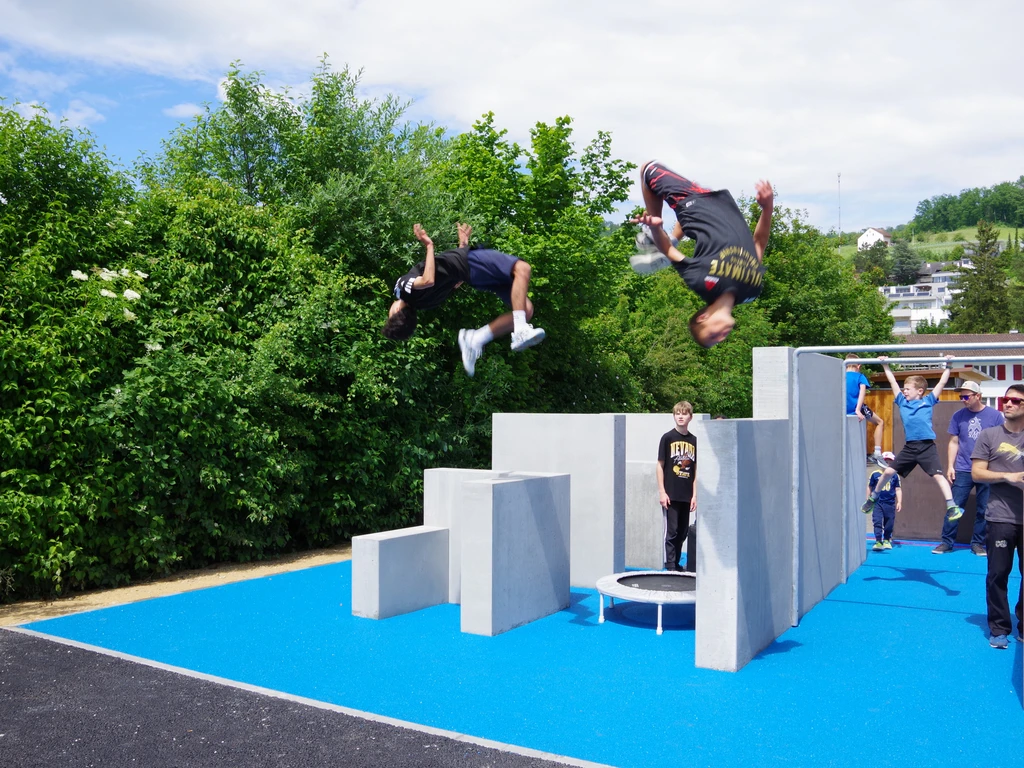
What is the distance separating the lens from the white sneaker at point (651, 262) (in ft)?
16.0

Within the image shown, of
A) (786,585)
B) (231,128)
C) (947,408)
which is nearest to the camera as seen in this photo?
(786,585)

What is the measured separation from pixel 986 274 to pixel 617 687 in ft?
260

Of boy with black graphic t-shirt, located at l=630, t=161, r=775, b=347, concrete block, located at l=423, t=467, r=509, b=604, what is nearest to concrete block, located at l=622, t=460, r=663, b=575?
concrete block, located at l=423, t=467, r=509, b=604

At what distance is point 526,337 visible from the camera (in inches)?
213

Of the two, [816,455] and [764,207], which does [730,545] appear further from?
[764,207]

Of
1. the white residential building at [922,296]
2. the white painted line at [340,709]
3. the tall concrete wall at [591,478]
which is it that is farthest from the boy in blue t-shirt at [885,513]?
the white residential building at [922,296]

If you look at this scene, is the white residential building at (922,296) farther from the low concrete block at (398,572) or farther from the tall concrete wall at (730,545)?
the tall concrete wall at (730,545)

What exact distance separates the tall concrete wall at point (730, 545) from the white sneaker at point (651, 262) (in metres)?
2.17

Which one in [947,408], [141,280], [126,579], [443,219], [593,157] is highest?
[593,157]

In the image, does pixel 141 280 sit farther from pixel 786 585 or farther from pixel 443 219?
pixel 786 585

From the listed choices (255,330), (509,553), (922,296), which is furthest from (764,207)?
(922,296)

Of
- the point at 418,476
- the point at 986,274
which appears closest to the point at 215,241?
the point at 418,476

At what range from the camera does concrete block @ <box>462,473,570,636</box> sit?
7.64 metres

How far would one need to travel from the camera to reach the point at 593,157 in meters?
19.0
